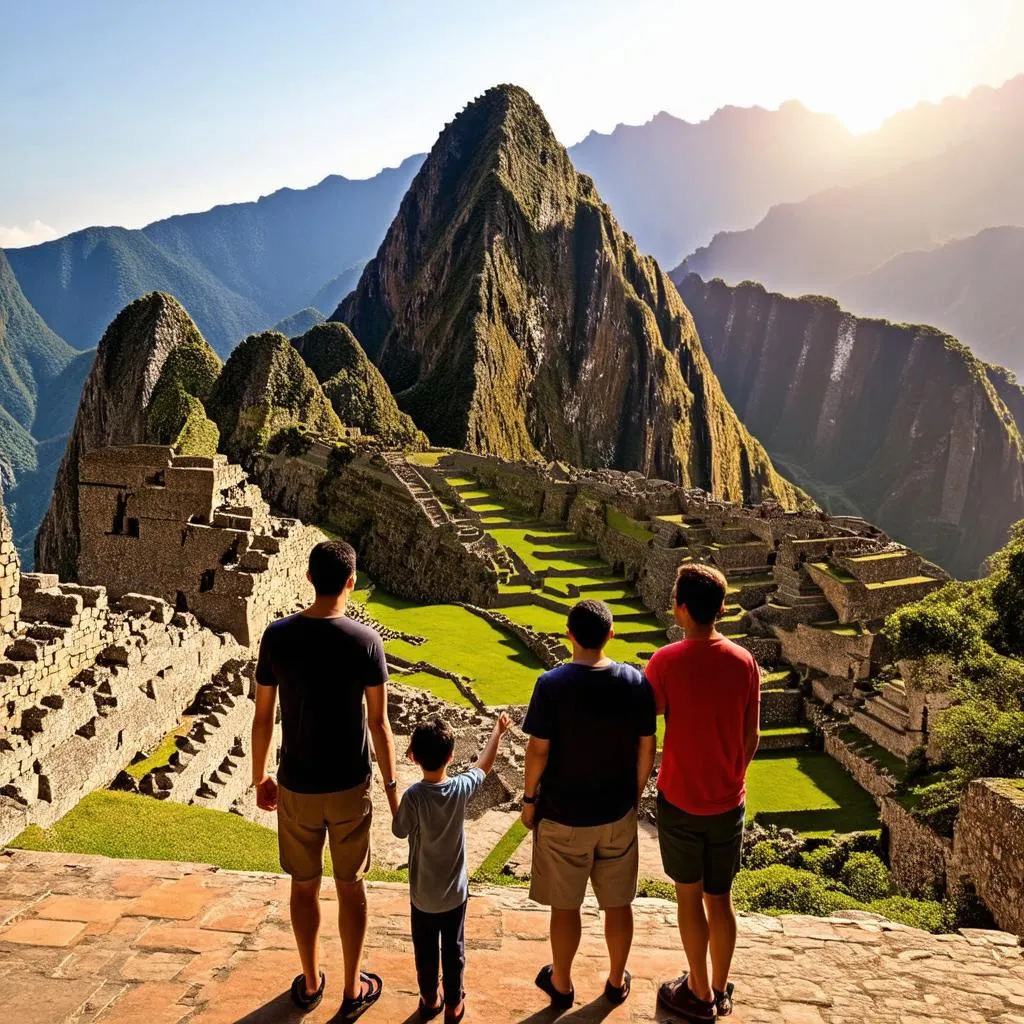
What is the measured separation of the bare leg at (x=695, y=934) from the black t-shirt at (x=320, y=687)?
211 cm

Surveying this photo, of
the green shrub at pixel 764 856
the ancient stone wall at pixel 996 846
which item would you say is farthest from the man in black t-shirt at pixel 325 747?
the green shrub at pixel 764 856

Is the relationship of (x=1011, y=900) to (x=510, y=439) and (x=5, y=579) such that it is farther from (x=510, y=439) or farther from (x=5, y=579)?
(x=510, y=439)

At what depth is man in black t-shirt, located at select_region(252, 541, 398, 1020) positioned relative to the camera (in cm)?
459

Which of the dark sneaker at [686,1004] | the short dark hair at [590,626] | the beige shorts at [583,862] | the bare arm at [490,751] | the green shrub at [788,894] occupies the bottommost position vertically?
the green shrub at [788,894]

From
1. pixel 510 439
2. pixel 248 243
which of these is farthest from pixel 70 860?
pixel 248 243

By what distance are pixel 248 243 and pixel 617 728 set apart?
199m

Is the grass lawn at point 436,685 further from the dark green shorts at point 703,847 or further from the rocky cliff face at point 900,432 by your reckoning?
the rocky cliff face at point 900,432

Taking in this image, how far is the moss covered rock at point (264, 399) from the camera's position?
65.1m

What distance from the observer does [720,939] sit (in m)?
4.89

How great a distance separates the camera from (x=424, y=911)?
4.58 meters

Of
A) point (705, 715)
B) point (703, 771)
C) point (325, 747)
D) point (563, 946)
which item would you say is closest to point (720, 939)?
point (563, 946)

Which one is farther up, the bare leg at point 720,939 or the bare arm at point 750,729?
the bare arm at point 750,729

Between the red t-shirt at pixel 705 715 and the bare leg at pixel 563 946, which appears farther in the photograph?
the bare leg at pixel 563 946

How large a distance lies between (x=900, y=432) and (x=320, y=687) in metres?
175
